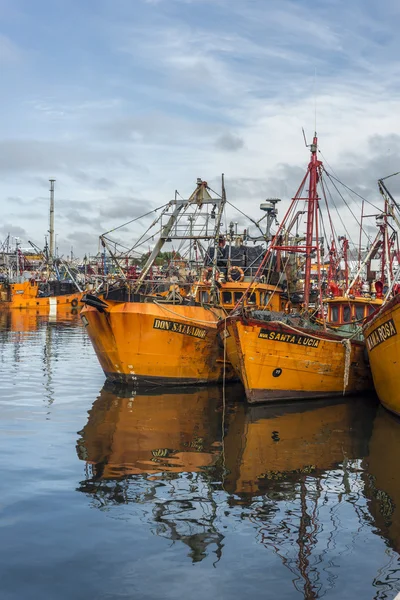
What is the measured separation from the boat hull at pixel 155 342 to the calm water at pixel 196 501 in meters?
2.24

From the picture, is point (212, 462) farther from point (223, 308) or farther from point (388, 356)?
point (223, 308)

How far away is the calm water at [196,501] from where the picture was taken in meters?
7.60

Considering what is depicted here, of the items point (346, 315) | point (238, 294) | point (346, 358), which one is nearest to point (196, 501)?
point (346, 358)

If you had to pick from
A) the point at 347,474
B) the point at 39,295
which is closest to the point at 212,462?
the point at 347,474

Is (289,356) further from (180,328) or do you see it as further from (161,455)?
(161,455)

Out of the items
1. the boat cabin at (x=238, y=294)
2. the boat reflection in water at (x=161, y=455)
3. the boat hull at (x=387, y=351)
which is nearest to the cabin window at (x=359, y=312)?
the boat cabin at (x=238, y=294)

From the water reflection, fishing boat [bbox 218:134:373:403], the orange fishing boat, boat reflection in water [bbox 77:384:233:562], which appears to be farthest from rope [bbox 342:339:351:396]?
the orange fishing boat

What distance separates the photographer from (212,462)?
12594mm

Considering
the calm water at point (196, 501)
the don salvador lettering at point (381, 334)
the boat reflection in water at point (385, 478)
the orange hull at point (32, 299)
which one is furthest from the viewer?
the orange hull at point (32, 299)

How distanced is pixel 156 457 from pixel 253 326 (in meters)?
5.76

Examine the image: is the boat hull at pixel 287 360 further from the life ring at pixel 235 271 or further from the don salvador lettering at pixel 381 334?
the life ring at pixel 235 271

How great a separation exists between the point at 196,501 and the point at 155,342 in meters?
10.2

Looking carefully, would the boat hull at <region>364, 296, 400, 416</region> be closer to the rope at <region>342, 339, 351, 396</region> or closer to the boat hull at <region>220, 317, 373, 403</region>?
the rope at <region>342, 339, 351, 396</region>

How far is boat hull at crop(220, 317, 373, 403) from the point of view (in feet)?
58.1
